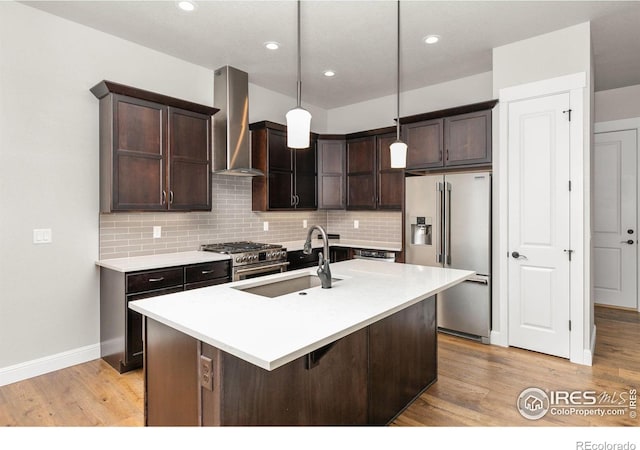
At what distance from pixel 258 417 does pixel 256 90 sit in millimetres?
4161

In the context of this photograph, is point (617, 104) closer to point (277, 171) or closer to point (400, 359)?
point (277, 171)

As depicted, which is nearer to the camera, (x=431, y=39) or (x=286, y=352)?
(x=286, y=352)

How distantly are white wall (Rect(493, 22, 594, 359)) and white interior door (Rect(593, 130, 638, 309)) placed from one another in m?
2.12

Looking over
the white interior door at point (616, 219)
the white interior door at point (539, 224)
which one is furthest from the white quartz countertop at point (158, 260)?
the white interior door at point (616, 219)

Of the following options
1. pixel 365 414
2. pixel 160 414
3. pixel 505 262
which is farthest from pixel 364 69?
pixel 160 414

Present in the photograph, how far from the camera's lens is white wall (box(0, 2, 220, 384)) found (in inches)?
115

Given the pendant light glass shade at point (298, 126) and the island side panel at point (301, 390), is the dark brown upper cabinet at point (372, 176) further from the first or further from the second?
the island side panel at point (301, 390)

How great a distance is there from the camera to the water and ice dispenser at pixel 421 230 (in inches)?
165

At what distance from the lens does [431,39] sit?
3562 mm

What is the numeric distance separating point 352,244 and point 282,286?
2.78 m

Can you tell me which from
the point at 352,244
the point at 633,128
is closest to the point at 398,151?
the point at 352,244

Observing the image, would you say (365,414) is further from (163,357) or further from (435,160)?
(435,160)

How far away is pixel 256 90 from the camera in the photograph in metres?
4.86

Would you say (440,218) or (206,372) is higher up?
(440,218)
